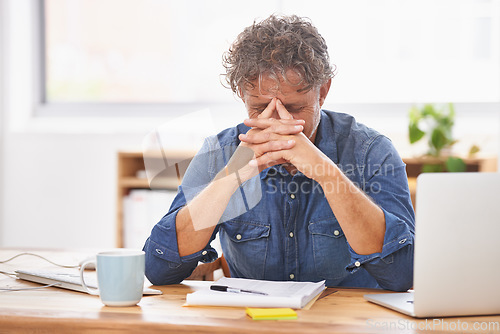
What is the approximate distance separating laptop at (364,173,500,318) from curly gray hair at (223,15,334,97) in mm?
528

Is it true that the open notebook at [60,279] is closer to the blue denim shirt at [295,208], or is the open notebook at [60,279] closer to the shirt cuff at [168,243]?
the shirt cuff at [168,243]

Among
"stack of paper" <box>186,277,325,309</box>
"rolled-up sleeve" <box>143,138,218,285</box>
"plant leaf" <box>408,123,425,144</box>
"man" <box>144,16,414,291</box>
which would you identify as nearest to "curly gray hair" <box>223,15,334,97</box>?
"man" <box>144,16,414,291</box>

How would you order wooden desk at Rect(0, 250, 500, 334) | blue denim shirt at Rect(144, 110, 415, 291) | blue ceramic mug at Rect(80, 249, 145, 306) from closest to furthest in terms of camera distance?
1. wooden desk at Rect(0, 250, 500, 334)
2. blue ceramic mug at Rect(80, 249, 145, 306)
3. blue denim shirt at Rect(144, 110, 415, 291)

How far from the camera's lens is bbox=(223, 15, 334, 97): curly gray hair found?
137 centimetres

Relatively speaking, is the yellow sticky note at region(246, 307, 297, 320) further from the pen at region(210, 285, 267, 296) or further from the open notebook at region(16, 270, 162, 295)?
the open notebook at region(16, 270, 162, 295)

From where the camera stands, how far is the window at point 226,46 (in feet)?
9.92

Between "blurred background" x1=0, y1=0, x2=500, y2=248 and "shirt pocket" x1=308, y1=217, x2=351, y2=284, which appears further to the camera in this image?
"blurred background" x1=0, y1=0, x2=500, y2=248

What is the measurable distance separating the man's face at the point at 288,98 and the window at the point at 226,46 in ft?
4.80

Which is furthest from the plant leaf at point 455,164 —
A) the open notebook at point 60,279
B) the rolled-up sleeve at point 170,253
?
the open notebook at point 60,279

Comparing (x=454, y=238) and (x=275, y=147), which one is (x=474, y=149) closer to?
(x=275, y=147)

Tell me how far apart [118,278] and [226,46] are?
2.03 meters

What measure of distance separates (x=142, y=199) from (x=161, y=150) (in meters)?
1.48

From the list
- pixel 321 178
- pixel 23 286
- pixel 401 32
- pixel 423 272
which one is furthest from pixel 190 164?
pixel 401 32

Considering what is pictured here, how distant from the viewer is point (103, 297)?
3.43 feet
